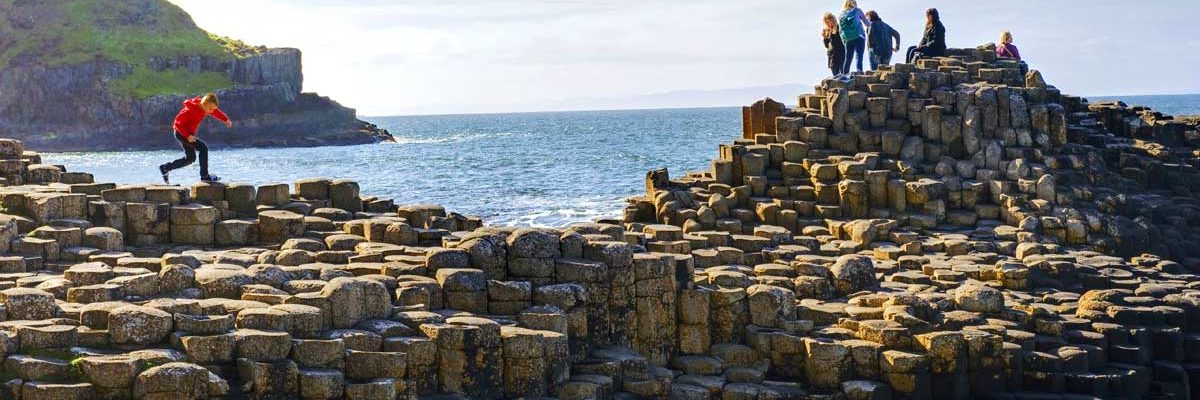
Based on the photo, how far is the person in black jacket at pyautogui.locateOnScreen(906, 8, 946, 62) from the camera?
3747 centimetres

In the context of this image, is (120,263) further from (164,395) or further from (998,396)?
(998,396)

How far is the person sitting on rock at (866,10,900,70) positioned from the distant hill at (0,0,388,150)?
94.5 metres

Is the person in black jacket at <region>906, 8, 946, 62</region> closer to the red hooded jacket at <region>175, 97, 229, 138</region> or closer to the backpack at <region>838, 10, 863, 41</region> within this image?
the backpack at <region>838, 10, 863, 41</region>

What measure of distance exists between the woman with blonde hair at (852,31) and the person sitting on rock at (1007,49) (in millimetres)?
4715

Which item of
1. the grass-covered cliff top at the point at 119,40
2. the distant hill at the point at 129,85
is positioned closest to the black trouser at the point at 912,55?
the distant hill at the point at 129,85

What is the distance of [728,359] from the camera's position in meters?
23.5

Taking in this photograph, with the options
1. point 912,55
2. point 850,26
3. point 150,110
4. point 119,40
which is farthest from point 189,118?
point 119,40

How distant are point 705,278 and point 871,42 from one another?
1465cm

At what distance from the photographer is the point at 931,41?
37.6m

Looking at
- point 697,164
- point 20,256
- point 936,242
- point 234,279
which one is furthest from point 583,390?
point 697,164

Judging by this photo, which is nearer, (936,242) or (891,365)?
(891,365)

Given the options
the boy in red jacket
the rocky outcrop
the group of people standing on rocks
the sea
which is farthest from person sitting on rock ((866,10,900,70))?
the rocky outcrop

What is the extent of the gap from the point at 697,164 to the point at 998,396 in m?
57.2

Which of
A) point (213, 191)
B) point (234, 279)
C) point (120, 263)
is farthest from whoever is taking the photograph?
point (213, 191)
